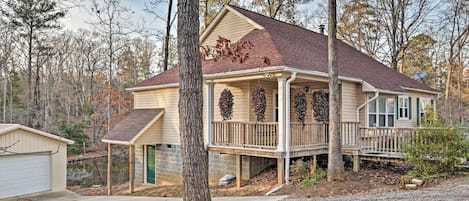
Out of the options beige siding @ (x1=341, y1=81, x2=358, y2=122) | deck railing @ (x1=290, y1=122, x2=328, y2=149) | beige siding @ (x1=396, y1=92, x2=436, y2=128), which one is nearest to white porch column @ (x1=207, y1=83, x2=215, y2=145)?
deck railing @ (x1=290, y1=122, x2=328, y2=149)

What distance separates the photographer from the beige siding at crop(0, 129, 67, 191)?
14066 millimetres

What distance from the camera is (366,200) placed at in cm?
803

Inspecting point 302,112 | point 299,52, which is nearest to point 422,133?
point 302,112

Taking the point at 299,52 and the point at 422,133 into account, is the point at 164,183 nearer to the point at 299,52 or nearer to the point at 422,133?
the point at 299,52

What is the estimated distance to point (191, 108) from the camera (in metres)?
5.71

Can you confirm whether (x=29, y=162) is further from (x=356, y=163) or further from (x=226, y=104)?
(x=356, y=163)

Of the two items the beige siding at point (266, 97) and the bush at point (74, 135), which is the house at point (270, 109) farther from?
the bush at point (74, 135)

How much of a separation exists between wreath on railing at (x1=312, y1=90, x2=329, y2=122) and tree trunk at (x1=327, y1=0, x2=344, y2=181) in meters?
1.75

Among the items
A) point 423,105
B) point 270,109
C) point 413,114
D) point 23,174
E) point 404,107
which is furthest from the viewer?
point 423,105

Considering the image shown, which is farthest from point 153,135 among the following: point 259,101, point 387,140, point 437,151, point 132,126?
Result: point 437,151

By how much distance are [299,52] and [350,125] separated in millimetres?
3081

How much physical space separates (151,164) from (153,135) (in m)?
1.92

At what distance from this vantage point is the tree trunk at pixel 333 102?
421 inches

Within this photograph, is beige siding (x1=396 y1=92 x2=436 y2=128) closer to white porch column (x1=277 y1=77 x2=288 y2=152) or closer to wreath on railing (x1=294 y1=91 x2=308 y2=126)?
wreath on railing (x1=294 y1=91 x2=308 y2=126)
